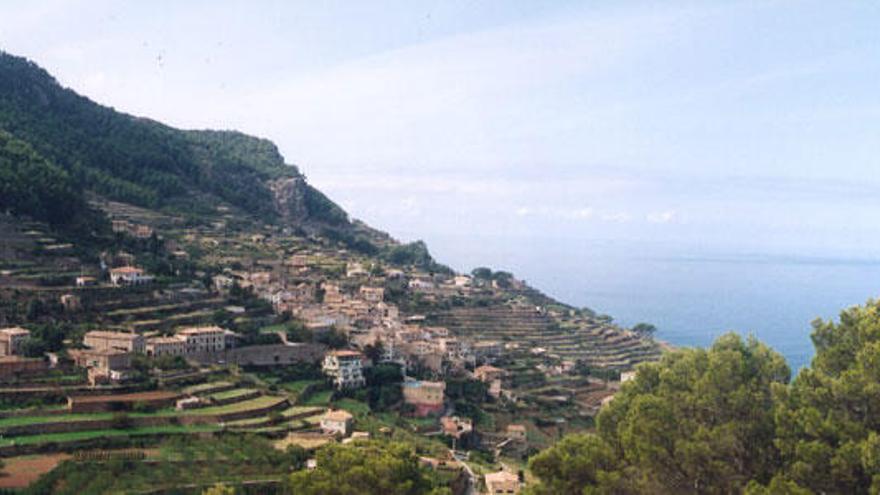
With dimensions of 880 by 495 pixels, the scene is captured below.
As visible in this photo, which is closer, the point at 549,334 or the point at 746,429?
the point at 746,429

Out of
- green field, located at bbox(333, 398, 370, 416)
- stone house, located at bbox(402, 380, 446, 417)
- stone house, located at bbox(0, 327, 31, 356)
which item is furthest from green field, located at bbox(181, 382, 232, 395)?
stone house, located at bbox(402, 380, 446, 417)

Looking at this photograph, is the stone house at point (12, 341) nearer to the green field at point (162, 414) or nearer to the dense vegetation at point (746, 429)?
the green field at point (162, 414)

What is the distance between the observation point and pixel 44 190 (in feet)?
129

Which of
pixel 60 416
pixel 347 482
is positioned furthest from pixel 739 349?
pixel 60 416

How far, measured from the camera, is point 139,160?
6588cm

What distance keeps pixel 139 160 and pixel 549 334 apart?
36781 millimetres

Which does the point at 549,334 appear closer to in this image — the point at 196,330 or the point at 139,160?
the point at 196,330

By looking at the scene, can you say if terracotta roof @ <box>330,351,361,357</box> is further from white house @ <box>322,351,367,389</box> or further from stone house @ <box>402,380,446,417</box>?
stone house @ <box>402,380,446,417</box>

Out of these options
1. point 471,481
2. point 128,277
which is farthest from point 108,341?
point 471,481

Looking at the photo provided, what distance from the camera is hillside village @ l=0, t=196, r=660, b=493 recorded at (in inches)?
942

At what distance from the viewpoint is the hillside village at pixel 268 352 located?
23.9 metres

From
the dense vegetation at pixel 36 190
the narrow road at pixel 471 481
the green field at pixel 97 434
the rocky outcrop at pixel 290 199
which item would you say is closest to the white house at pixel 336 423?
the green field at pixel 97 434

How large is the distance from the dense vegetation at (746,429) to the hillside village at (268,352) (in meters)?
10.1

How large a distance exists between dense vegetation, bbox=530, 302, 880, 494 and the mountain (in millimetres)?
36862
